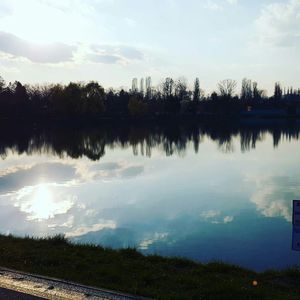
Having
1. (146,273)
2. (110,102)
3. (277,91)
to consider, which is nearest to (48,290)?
(146,273)

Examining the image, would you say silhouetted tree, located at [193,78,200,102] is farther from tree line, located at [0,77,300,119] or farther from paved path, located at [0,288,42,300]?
paved path, located at [0,288,42,300]

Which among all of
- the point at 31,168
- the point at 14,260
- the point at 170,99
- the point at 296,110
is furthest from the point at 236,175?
the point at 296,110

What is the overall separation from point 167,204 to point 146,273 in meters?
9.21

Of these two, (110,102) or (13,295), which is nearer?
(13,295)

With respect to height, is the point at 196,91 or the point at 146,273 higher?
the point at 196,91

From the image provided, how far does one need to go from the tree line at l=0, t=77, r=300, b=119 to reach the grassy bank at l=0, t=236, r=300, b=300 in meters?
81.5

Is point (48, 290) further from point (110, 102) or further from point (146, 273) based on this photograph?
point (110, 102)

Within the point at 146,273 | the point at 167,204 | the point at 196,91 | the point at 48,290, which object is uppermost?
the point at 196,91

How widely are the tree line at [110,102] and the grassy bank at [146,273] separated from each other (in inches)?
3209

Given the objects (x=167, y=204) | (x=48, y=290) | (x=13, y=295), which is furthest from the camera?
(x=167, y=204)

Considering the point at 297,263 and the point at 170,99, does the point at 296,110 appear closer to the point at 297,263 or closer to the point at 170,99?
the point at 170,99

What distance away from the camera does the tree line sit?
291 ft

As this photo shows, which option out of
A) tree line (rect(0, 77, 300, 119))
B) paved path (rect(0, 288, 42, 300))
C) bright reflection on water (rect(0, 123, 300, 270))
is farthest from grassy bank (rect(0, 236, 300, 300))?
tree line (rect(0, 77, 300, 119))

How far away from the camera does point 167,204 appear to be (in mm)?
16438
